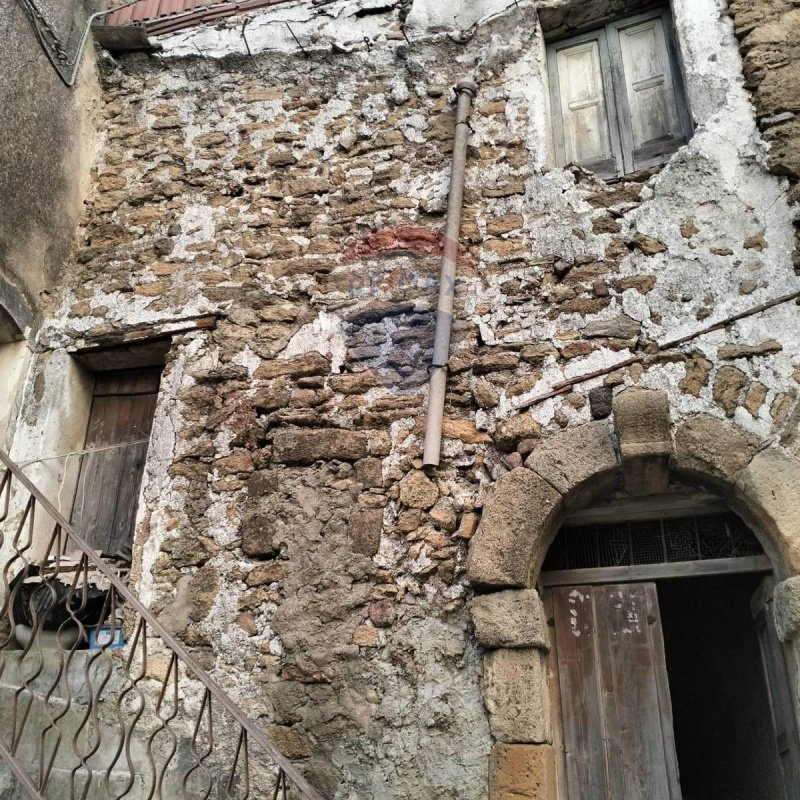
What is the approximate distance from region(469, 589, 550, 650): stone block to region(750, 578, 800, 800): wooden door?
0.95 meters

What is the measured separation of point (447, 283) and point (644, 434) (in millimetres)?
1245

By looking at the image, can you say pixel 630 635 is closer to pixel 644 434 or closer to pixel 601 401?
pixel 644 434

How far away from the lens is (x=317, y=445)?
3.91 m

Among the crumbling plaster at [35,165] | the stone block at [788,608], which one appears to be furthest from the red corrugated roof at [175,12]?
the stone block at [788,608]

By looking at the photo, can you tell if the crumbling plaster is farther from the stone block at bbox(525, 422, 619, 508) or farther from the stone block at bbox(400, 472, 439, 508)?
the stone block at bbox(525, 422, 619, 508)

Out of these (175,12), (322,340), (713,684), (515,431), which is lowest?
(713,684)

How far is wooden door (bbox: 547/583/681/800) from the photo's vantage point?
3.30m

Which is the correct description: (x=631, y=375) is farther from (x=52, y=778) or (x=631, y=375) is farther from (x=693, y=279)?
(x=52, y=778)

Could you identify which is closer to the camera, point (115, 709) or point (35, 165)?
point (115, 709)

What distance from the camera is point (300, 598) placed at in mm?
3607

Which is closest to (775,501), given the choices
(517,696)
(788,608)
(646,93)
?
(788,608)

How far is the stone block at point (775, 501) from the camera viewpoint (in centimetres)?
312

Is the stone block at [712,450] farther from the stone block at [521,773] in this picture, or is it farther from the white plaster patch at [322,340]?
the white plaster patch at [322,340]

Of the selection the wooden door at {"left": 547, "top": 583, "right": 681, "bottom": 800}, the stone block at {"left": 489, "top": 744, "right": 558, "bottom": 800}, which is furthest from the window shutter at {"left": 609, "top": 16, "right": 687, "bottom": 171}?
the stone block at {"left": 489, "top": 744, "right": 558, "bottom": 800}
